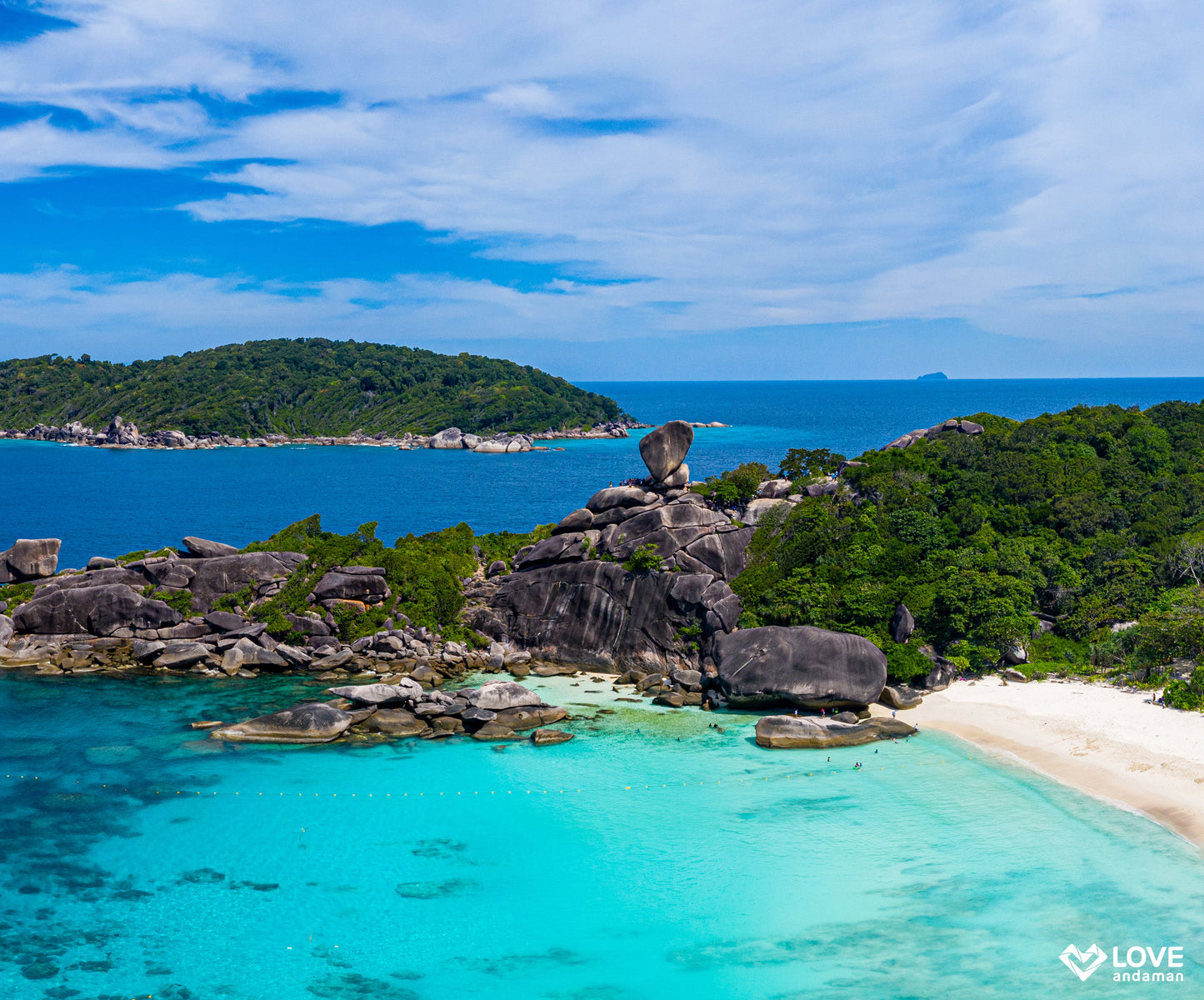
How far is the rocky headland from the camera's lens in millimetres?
36344

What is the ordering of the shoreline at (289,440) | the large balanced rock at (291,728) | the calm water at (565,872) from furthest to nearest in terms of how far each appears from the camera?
the shoreline at (289,440) < the large balanced rock at (291,728) < the calm water at (565,872)

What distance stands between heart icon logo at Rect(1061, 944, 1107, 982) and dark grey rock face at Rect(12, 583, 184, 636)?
143ft

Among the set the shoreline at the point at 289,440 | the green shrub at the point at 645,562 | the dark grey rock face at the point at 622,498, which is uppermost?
the shoreline at the point at 289,440

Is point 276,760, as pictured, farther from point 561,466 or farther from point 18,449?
point 18,449

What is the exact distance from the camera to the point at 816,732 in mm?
33969

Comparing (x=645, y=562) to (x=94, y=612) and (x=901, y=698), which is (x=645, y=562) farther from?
(x=94, y=612)

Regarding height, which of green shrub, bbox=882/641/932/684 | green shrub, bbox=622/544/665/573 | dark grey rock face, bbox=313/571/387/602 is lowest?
green shrub, bbox=882/641/932/684

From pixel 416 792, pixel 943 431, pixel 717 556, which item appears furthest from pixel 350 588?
pixel 943 431

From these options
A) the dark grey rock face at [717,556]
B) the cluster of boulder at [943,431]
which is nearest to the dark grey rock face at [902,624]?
the dark grey rock face at [717,556]

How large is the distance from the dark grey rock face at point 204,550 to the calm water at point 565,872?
636 inches

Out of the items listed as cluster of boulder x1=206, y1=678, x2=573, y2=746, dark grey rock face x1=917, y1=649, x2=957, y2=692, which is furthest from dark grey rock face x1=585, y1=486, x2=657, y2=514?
dark grey rock face x1=917, y1=649, x2=957, y2=692

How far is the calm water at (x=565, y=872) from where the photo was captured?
68.0 ft

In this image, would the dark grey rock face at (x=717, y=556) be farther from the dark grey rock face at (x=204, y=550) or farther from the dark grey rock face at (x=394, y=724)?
the dark grey rock face at (x=204, y=550)

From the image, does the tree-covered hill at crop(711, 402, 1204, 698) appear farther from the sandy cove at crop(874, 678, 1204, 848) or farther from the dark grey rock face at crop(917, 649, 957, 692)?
the sandy cove at crop(874, 678, 1204, 848)
